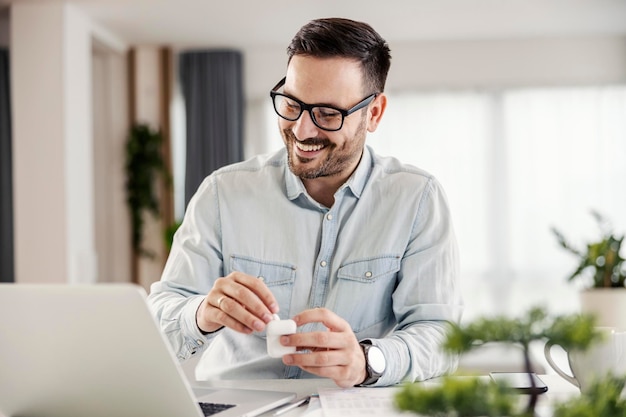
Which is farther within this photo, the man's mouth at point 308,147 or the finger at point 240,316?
the man's mouth at point 308,147

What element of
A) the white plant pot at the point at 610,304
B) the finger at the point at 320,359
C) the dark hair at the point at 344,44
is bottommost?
the white plant pot at the point at 610,304

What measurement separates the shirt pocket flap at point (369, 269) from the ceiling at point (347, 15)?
4.11m

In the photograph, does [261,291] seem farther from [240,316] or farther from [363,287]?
[363,287]

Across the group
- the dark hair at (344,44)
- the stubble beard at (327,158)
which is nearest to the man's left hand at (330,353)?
the stubble beard at (327,158)

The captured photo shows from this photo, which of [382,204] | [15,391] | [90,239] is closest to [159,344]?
[15,391]

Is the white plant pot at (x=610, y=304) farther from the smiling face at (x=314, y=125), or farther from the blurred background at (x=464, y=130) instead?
the blurred background at (x=464, y=130)

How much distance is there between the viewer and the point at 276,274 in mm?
1697

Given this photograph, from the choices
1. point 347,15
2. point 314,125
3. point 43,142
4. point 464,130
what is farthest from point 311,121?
point 464,130

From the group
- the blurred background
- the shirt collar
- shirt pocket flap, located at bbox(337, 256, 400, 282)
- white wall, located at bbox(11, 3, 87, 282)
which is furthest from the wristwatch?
the blurred background

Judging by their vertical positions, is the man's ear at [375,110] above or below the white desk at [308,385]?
above

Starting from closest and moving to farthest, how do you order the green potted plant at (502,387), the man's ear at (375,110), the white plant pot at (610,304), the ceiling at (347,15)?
the green potted plant at (502,387) → the man's ear at (375,110) → the white plant pot at (610,304) → the ceiling at (347,15)

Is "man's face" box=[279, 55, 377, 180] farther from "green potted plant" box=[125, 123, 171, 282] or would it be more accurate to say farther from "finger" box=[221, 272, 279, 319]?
"green potted plant" box=[125, 123, 171, 282]

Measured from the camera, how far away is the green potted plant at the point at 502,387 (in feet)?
1.99

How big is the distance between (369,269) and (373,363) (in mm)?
351
